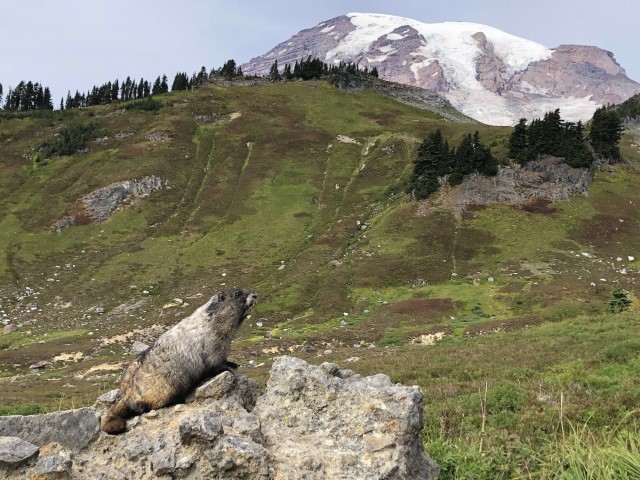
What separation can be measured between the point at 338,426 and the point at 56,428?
14.2 feet

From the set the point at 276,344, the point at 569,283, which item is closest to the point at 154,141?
the point at 276,344

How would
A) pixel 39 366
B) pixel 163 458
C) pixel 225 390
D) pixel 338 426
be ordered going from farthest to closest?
pixel 39 366
pixel 225 390
pixel 338 426
pixel 163 458

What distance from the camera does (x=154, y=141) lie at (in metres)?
104

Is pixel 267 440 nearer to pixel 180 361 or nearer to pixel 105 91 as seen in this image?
pixel 180 361

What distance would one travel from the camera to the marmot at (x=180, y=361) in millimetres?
8227

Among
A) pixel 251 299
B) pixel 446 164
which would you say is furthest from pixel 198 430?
pixel 446 164

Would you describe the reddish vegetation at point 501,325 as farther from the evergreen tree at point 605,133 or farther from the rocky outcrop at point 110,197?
the rocky outcrop at point 110,197

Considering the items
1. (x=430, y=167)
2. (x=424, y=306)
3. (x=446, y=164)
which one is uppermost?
(x=446, y=164)

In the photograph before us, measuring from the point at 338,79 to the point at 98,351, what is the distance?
139928 millimetres

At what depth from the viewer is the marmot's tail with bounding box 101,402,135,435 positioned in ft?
25.6

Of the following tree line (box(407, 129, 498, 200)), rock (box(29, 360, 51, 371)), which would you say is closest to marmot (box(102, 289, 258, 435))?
rock (box(29, 360, 51, 371))

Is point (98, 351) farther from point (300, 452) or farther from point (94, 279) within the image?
point (300, 452)

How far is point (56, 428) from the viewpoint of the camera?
7.04 meters

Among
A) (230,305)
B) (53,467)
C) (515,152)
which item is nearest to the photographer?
(53,467)
